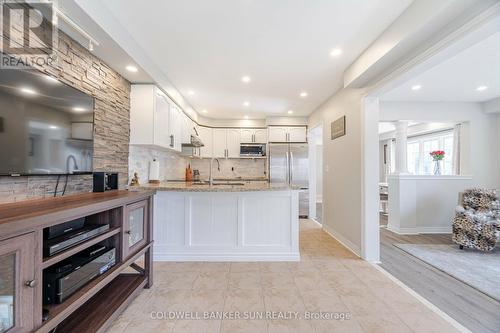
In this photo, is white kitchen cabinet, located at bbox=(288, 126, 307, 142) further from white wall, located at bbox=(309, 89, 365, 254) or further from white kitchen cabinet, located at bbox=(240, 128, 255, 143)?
white wall, located at bbox=(309, 89, 365, 254)

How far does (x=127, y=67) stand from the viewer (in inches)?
103

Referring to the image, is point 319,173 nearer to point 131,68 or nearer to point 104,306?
point 131,68

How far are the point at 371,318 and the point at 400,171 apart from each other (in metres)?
3.64

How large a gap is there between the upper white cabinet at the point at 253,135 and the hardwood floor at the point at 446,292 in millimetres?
3625

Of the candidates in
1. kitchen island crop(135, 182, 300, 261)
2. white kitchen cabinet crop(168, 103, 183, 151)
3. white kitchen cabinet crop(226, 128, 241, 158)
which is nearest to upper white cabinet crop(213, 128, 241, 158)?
white kitchen cabinet crop(226, 128, 241, 158)

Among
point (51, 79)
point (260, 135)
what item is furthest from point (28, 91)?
point (260, 135)

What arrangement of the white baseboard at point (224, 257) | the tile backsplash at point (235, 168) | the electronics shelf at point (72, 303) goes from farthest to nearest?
the tile backsplash at point (235, 168) → the white baseboard at point (224, 257) → the electronics shelf at point (72, 303)

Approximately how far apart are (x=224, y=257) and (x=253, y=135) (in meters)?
3.59

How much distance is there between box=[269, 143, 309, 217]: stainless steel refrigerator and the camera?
17.7ft

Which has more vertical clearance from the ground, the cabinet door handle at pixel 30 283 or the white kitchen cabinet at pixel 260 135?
the white kitchen cabinet at pixel 260 135

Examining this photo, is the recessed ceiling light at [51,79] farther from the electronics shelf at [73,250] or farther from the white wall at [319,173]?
the white wall at [319,173]

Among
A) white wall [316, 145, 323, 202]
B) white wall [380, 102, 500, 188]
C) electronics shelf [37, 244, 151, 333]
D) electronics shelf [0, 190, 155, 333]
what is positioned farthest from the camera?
white wall [316, 145, 323, 202]

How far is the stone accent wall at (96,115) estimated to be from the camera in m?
1.66

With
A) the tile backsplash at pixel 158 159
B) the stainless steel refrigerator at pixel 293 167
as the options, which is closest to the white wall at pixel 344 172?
the stainless steel refrigerator at pixel 293 167
